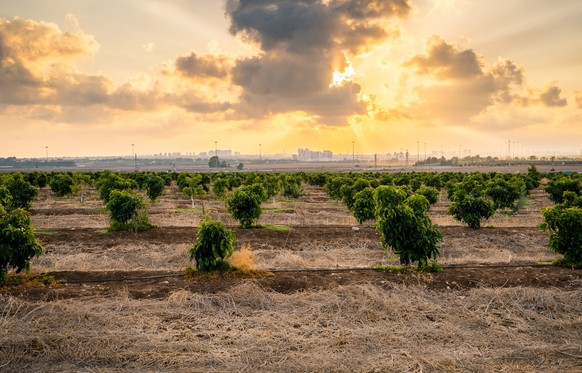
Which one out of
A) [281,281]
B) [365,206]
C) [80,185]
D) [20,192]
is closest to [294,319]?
[281,281]

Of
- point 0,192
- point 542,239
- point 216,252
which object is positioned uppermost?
point 0,192

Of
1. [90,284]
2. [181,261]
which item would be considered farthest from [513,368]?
[181,261]

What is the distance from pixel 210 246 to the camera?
499 inches

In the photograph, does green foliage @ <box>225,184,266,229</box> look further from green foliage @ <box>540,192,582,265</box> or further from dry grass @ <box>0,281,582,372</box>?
green foliage @ <box>540,192,582,265</box>

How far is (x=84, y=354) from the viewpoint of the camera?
25.5 feet

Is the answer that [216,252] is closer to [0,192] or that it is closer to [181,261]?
[181,261]

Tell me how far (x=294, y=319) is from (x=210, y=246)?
427cm

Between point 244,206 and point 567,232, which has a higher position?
point 244,206

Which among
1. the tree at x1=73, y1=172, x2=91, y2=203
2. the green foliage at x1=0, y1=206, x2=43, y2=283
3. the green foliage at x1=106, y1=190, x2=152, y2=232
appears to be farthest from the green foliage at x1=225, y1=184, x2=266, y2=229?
the tree at x1=73, y1=172, x2=91, y2=203

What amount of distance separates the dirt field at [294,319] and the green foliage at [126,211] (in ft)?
18.0

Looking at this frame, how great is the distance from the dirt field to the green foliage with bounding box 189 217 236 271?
57 centimetres

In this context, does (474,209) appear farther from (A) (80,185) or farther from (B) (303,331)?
(A) (80,185)

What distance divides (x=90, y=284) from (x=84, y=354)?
15.3 feet

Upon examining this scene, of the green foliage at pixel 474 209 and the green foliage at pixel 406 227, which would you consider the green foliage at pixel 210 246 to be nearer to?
the green foliage at pixel 406 227
